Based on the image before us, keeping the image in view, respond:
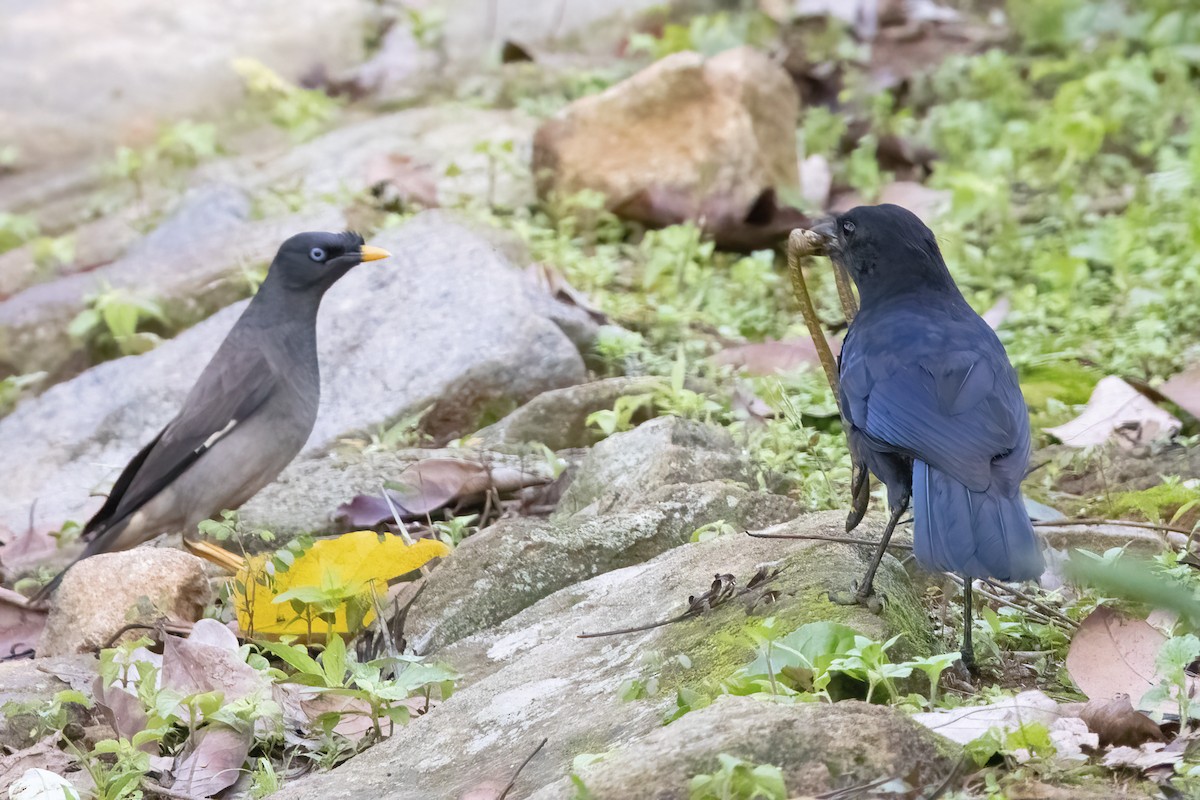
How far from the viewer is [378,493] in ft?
14.0

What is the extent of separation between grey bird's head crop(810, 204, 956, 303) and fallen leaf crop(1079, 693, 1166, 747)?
121 centimetres

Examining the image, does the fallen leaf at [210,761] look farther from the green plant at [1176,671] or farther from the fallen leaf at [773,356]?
the fallen leaf at [773,356]

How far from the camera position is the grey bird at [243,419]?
14.6 feet

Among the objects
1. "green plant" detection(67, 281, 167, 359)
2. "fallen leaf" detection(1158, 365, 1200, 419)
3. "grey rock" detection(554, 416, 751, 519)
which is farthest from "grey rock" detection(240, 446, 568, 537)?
"fallen leaf" detection(1158, 365, 1200, 419)

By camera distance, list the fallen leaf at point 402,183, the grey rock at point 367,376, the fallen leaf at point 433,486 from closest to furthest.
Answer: the fallen leaf at point 433,486 → the grey rock at point 367,376 → the fallen leaf at point 402,183

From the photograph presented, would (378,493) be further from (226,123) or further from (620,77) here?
(226,123)

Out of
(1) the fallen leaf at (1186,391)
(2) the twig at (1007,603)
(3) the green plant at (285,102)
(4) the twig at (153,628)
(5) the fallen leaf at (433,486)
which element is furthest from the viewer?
(3) the green plant at (285,102)

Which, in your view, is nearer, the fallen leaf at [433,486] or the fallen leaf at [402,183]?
the fallen leaf at [433,486]

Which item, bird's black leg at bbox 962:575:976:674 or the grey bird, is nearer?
bird's black leg at bbox 962:575:976:674

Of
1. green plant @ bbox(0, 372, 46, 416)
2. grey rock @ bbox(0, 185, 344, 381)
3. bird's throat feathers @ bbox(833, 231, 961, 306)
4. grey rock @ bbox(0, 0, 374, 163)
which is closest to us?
bird's throat feathers @ bbox(833, 231, 961, 306)

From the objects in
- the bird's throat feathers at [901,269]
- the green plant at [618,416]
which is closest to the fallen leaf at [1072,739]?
the bird's throat feathers at [901,269]

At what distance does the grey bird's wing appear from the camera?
4.40 metres

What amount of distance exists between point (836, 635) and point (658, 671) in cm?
39

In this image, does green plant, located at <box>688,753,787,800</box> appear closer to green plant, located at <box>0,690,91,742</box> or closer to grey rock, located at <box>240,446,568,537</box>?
green plant, located at <box>0,690,91,742</box>
